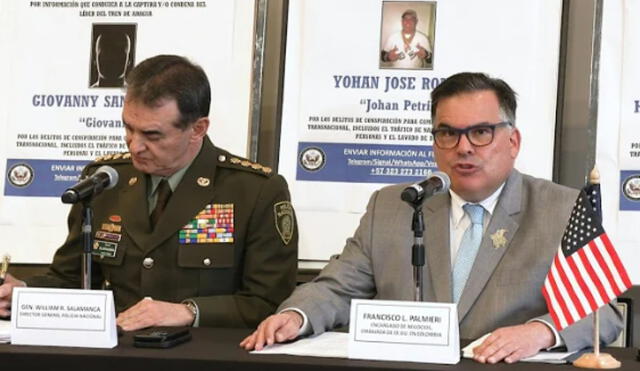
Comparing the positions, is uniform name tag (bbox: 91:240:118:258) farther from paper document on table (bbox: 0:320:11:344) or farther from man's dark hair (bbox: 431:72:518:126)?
man's dark hair (bbox: 431:72:518:126)

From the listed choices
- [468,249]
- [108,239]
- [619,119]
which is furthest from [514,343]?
[619,119]

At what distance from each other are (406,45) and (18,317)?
7.63 ft

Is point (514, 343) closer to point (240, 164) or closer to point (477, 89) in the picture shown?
point (477, 89)

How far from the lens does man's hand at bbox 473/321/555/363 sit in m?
2.38

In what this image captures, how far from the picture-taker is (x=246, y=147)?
4336 millimetres

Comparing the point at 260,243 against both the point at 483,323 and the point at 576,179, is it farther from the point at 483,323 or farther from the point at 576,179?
the point at 576,179

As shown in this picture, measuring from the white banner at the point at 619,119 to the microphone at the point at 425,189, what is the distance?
159cm

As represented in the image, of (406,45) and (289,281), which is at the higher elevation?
(406,45)

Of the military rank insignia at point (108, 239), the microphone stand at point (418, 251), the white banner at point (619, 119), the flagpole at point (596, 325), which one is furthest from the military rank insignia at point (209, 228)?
the white banner at point (619, 119)

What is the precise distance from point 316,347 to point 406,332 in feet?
1.12

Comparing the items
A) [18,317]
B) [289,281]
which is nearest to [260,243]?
[289,281]

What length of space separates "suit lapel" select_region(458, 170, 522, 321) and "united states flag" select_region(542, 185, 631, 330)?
448mm

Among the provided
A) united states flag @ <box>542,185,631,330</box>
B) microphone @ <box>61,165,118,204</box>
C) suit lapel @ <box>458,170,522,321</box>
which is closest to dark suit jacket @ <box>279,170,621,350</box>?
suit lapel @ <box>458,170,522,321</box>

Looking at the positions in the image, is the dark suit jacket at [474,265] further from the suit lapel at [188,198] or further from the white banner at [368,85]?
the white banner at [368,85]
